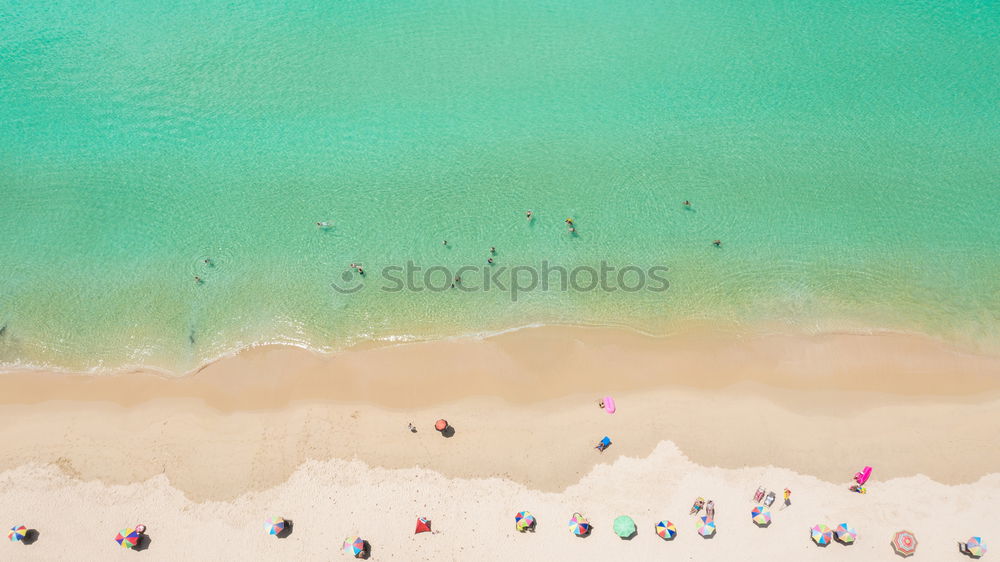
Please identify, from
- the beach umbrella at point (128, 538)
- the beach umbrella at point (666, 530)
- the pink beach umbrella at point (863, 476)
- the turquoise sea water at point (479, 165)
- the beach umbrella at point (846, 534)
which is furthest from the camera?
the turquoise sea water at point (479, 165)

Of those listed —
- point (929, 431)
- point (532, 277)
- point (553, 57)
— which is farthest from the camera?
point (553, 57)

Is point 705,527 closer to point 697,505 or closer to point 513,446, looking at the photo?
point 697,505

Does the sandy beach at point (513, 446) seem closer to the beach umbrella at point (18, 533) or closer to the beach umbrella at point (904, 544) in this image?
the beach umbrella at point (904, 544)

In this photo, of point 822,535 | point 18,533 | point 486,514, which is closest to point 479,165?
point 486,514

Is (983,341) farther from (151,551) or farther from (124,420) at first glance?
(124,420)

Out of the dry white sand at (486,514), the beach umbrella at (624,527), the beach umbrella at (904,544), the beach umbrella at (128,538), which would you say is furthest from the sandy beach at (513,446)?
the beach umbrella at (128,538)

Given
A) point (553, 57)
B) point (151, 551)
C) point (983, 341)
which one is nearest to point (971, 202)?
point (983, 341)
